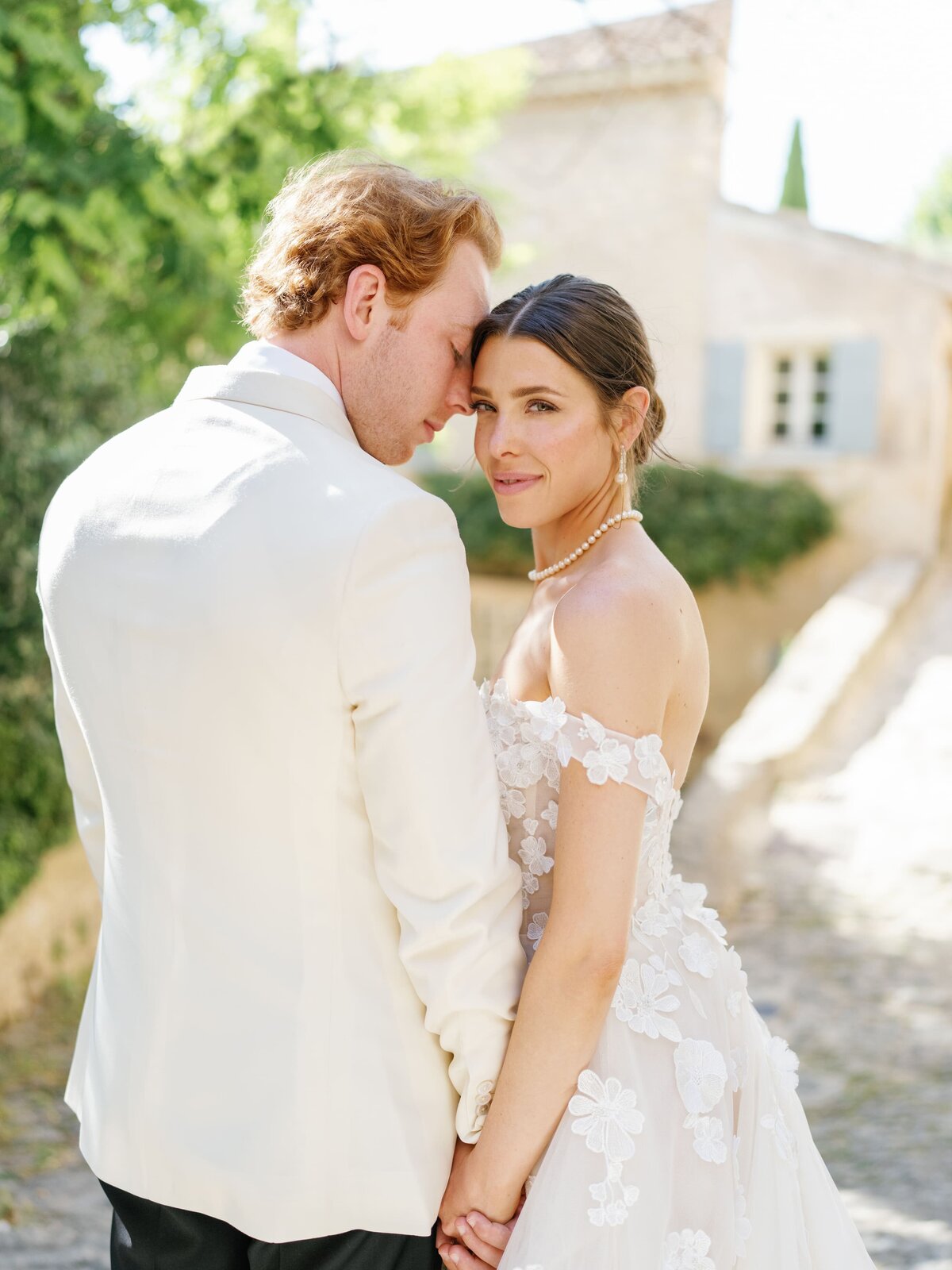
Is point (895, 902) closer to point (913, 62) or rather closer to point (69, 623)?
point (913, 62)

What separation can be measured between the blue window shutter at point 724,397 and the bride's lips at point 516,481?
12.7m

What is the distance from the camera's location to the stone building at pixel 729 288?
13.6 m

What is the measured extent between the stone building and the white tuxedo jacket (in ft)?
38.9

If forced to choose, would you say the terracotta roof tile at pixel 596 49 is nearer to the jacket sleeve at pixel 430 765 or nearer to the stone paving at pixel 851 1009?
the stone paving at pixel 851 1009

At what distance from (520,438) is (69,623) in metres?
0.76

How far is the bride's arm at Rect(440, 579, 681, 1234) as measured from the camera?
155 centimetres

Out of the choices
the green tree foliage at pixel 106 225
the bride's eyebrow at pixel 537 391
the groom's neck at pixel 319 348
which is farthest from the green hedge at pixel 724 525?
the groom's neck at pixel 319 348

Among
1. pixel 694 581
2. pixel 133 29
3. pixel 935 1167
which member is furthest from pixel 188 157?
pixel 694 581

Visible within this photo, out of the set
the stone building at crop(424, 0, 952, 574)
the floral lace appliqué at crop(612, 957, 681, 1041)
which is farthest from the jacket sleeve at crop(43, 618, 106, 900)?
the stone building at crop(424, 0, 952, 574)

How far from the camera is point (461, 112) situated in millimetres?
8328

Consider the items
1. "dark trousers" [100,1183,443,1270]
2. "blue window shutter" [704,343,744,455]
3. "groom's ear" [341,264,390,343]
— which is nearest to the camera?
"dark trousers" [100,1183,443,1270]

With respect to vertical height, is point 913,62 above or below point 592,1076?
above

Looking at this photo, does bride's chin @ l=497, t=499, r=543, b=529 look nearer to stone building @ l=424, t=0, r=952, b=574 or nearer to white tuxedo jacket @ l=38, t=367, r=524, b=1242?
white tuxedo jacket @ l=38, t=367, r=524, b=1242

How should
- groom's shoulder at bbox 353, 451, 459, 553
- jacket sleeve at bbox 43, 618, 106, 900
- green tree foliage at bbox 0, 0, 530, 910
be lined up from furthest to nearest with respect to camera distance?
green tree foliage at bbox 0, 0, 530, 910, jacket sleeve at bbox 43, 618, 106, 900, groom's shoulder at bbox 353, 451, 459, 553
